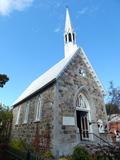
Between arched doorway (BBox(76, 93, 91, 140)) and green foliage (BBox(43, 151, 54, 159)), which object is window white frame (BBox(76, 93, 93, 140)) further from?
green foliage (BBox(43, 151, 54, 159))

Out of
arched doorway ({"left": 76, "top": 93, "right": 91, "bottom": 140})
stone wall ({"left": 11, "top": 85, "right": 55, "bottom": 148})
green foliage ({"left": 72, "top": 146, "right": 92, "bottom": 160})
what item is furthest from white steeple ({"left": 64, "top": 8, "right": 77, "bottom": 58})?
green foliage ({"left": 72, "top": 146, "right": 92, "bottom": 160})

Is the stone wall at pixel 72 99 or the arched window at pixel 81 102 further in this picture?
the arched window at pixel 81 102

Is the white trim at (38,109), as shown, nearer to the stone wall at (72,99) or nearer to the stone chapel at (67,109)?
the stone chapel at (67,109)

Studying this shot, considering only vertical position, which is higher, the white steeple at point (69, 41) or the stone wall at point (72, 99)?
the white steeple at point (69, 41)

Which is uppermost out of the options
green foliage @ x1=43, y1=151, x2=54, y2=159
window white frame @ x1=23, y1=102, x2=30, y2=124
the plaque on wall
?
window white frame @ x1=23, y1=102, x2=30, y2=124

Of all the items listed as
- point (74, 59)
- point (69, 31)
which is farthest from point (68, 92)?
point (69, 31)

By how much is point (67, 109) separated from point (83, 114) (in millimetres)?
3025

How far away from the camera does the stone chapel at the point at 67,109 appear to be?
44.9 feet

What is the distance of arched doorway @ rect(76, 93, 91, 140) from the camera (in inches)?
639

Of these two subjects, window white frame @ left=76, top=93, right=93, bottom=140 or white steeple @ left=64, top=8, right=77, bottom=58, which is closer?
window white frame @ left=76, top=93, right=93, bottom=140

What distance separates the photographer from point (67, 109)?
14.7 metres

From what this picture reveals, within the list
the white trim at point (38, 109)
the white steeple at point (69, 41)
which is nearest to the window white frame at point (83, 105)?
the white trim at point (38, 109)

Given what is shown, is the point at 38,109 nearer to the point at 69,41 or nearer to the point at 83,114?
the point at 83,114

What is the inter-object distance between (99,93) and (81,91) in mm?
2554
